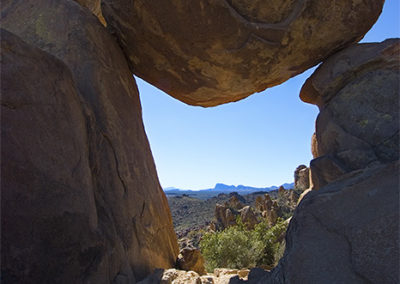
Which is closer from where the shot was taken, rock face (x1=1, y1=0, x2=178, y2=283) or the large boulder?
the large boulder

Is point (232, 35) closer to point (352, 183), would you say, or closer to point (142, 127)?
point (142, 127)

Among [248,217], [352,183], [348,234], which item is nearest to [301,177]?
[248,217]

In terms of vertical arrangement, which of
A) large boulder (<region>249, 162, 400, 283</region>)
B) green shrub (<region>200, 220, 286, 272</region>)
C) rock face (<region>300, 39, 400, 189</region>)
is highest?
rock face (<region>300, 39, 400, 189</region>)

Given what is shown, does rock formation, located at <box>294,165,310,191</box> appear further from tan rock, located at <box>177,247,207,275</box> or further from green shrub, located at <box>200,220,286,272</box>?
tan rock, located at <box>177,247,207,275</box>

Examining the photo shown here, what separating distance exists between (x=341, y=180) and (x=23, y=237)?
92.4 inches

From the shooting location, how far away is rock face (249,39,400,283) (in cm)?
175

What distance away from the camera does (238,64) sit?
3.88m

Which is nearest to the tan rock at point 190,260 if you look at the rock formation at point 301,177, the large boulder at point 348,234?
the large boulder at point 348,234

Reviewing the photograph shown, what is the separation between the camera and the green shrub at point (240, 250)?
8.55 m

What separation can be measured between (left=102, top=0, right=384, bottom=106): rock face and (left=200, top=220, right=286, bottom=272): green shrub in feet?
19.6

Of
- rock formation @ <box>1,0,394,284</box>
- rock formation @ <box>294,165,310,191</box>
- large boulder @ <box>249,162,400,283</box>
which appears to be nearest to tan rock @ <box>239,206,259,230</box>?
rock formation @ <box>294,165,310,191</box>

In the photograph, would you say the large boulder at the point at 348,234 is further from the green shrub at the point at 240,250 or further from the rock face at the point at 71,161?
the green shrub at the point at 240,250

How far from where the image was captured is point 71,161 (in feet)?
7.38

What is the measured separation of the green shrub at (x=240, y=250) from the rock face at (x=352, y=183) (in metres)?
5.95
